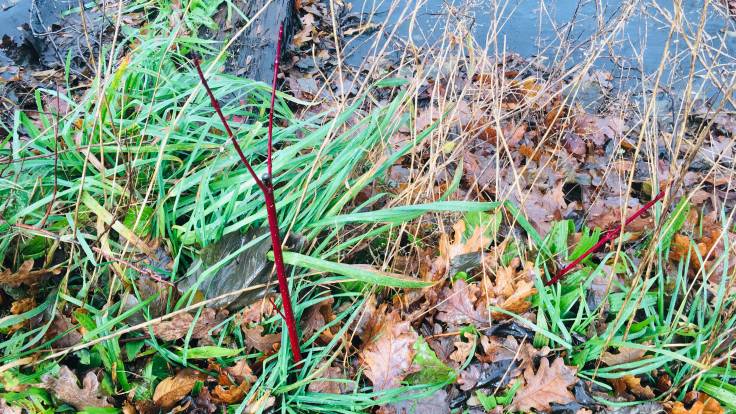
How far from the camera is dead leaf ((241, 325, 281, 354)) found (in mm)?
1743

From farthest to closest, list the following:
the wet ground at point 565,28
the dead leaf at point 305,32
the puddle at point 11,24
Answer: the dead leaf at point 305,32
the wet ground at point 565,28
the puddle at point 11,24

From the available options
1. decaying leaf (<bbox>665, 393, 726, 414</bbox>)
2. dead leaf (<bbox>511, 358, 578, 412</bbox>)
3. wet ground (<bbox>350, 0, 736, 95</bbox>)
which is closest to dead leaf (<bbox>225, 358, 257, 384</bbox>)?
dead leaf (<bbox>511, 358, 578, 412</bbox>)

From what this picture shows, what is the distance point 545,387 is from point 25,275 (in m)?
1.77

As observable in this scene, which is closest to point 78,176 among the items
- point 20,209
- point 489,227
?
point 20,209

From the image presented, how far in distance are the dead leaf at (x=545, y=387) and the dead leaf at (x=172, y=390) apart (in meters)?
1.05

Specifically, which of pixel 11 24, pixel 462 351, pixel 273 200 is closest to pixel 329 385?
pixel 462 351

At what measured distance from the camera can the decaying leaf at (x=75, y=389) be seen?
1570mm

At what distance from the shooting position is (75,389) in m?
1.57

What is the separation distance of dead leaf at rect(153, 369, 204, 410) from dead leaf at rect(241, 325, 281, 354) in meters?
0.21

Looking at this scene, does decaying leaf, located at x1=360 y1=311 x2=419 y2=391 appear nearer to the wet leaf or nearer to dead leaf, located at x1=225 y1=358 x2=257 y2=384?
the wet leaf

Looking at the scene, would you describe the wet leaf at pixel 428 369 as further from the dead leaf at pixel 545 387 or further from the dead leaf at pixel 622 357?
the dead leaf at pixel 622 357

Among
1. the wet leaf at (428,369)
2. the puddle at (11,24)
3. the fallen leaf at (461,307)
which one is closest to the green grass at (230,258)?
the wet leaf at (428,369)

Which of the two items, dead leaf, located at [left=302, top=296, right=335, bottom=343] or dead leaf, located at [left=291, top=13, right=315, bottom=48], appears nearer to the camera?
dead leaf, located at [left=302, top=296, right=335, bottom=343]

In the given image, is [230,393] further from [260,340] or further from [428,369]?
[428,369]
